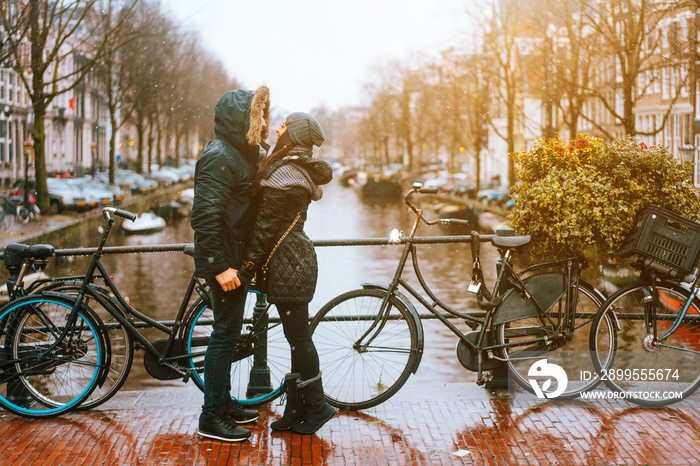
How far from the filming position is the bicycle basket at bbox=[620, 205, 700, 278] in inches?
182

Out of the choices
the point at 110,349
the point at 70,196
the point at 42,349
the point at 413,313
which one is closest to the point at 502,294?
the point at 413,313

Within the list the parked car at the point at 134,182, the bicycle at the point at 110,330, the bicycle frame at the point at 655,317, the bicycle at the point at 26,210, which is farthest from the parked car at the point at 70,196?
the bicycle frame at the point at 655,317

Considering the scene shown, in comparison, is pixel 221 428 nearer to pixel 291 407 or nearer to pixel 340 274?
pixel 291 407

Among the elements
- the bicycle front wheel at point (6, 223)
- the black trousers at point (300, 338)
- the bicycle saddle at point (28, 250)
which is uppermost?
the bicycle saddle at point (28, 250)

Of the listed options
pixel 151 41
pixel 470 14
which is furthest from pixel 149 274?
pixel 151 41

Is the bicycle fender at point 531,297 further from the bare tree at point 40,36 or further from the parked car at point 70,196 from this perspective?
the parked car at point 70,196

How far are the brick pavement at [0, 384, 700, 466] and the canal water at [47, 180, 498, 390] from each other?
183 cm

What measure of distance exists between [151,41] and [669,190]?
36.0 meters

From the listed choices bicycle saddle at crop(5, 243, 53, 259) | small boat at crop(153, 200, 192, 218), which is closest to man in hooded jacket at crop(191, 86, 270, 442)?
bicycle saddle at crop(5, 243, 53, 259)

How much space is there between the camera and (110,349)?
4.55 m

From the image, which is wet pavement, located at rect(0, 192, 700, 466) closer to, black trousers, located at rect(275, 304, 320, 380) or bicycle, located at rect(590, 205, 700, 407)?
bicycle, located at rect(590, 205, 700, 407)

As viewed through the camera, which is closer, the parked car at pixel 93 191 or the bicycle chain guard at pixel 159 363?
the bicycle chain guard at pixel 159 363

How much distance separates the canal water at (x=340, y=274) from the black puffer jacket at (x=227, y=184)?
2346mm

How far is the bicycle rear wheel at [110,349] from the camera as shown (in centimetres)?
455
